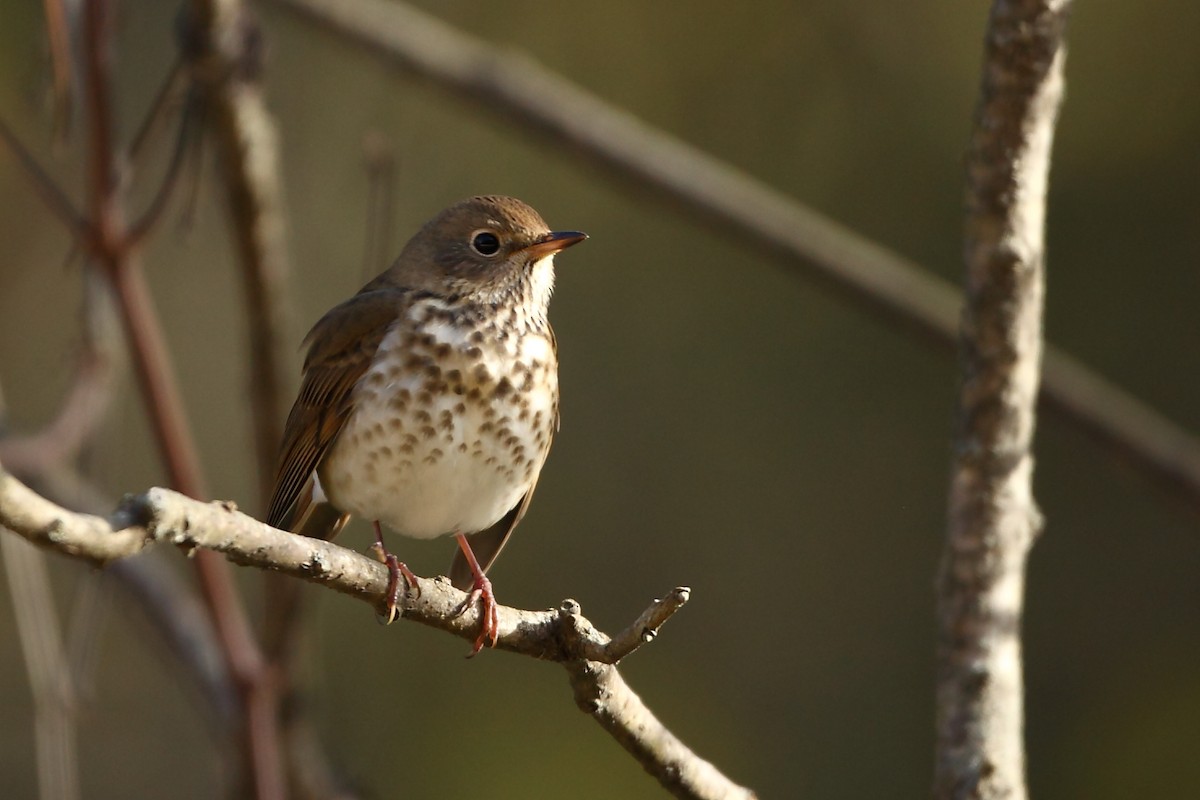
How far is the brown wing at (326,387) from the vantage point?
3795mm

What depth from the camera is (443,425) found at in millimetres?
3662

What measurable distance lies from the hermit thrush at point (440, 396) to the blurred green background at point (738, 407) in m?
3.44

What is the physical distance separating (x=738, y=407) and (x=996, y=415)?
4.88 metres

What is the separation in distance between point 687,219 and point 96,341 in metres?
1.84

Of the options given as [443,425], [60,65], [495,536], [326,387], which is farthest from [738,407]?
[60,65]

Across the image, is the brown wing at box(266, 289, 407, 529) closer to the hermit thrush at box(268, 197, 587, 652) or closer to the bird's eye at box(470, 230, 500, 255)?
the hermit thrush at box(268, 197, 587, 652)

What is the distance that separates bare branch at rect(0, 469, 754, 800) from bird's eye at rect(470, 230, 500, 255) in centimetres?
137

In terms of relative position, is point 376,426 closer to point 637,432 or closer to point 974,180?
point 974,180

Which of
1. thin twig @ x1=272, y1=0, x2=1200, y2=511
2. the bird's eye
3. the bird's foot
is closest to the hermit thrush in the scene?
the bird's eye

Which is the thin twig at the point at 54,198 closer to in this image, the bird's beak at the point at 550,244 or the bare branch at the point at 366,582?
the bird's beak at the point at 550,244

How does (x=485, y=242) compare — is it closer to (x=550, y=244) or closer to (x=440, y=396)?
(x=550, y=244)

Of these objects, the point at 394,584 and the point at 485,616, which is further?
the point at 485,616

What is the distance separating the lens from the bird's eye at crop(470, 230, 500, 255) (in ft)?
13.4

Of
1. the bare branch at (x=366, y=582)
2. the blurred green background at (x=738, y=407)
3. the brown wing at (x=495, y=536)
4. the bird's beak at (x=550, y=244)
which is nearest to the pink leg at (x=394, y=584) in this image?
the bare branch at (x=366, y=582)
